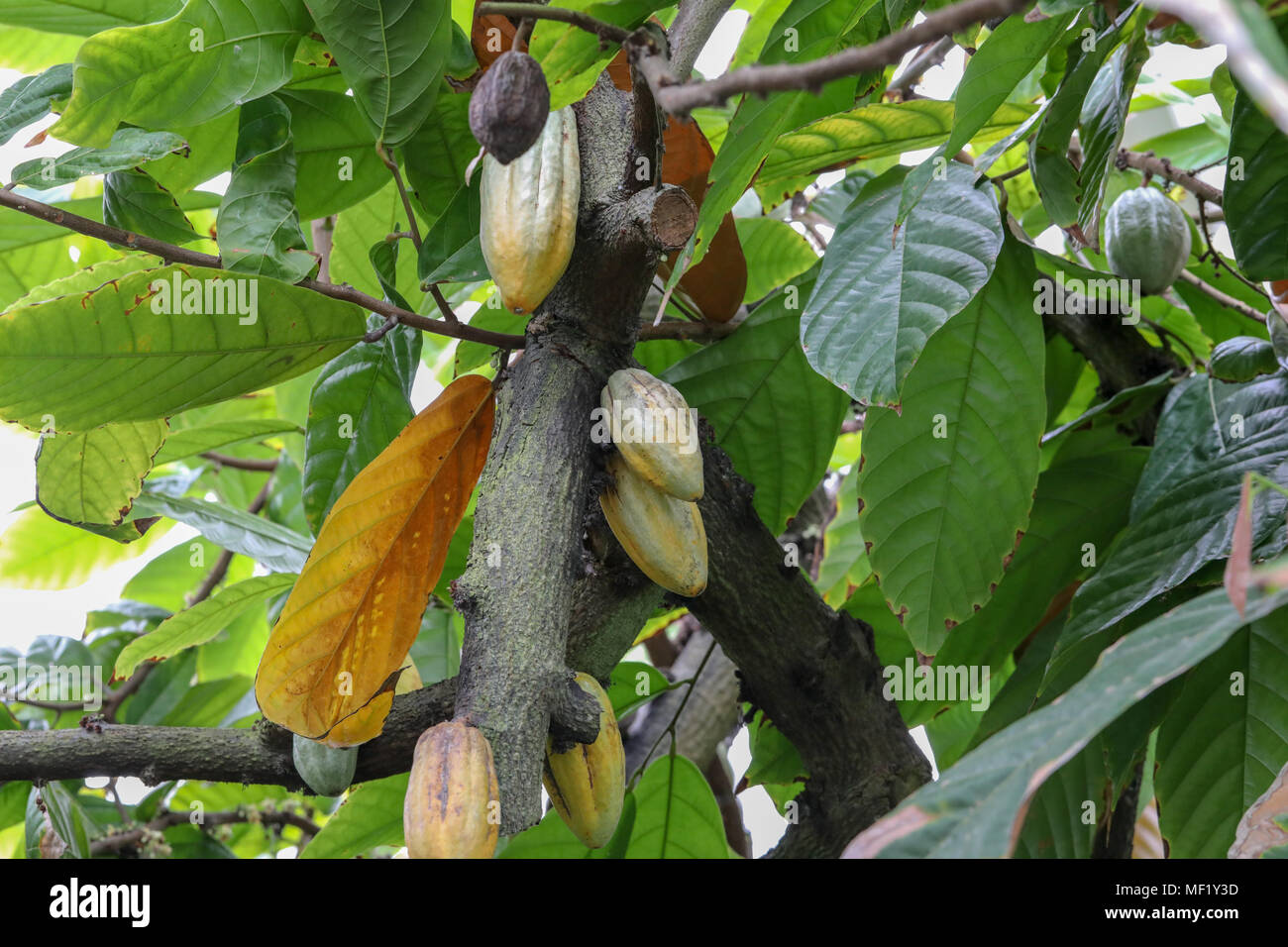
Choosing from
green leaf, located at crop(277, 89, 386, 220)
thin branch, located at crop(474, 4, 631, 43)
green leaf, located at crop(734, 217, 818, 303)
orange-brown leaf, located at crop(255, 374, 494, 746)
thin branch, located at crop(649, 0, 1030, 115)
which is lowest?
orange-brown leaf, located at crop(255, 374, 494, 746)

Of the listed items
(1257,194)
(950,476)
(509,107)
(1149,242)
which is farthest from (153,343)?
(1149,242)

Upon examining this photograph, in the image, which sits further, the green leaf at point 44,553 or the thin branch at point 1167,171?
the green leaf at point 44,553

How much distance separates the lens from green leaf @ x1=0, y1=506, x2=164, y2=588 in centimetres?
114

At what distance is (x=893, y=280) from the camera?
60 cm

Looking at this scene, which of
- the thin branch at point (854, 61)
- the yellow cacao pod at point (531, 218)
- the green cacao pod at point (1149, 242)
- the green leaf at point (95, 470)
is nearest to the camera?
the thin branch at point (854, 61)

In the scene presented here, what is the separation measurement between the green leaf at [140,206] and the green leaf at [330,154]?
0.08 meters

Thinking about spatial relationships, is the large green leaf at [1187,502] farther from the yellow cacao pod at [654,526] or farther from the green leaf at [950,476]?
the yellow cacao pod at [654,526]

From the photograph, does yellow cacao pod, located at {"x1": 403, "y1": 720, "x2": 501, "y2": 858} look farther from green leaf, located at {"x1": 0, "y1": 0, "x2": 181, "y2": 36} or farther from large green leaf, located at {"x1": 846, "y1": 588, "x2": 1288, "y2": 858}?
green leaf, located at {"x1": 0, "y1": 0, "x2": 181, "y2": 36}

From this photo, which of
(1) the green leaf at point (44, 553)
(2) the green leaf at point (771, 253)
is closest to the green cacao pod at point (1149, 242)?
(2) the green leaf at point (771, 253)

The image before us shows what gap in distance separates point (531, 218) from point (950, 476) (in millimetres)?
341

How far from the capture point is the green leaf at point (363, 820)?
71 centimetres

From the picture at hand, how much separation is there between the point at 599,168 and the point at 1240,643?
0.46m

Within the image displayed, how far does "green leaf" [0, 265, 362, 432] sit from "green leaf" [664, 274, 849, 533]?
0.83 feet

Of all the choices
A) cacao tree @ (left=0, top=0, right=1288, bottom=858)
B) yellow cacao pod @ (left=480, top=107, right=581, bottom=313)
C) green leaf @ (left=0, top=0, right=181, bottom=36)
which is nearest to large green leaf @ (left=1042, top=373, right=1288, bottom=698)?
cacao tree @ (left=0, top=0, right=1288, bottom=858)
